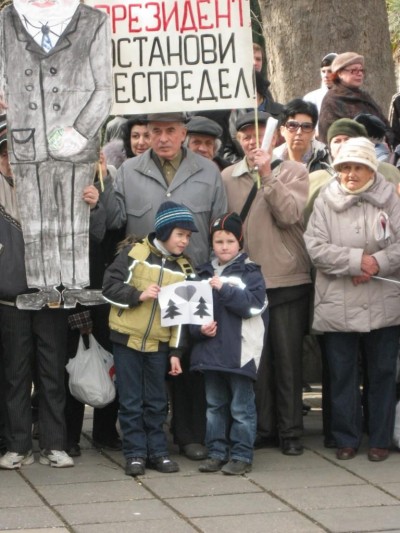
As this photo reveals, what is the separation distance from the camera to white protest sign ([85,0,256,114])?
8297 mm

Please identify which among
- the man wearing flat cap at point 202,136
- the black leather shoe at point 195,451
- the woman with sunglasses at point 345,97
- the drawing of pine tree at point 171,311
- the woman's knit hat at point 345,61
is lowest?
the black leather shoe at point 195,451

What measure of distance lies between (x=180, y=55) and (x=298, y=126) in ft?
3.72

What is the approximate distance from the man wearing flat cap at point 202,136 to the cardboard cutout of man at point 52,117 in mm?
1133

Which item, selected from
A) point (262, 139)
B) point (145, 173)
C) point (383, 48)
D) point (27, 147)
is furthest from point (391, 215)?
point (383, 48)

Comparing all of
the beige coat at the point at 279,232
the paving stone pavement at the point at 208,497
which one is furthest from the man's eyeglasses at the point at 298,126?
the paving stone pavement at the point at 208,497

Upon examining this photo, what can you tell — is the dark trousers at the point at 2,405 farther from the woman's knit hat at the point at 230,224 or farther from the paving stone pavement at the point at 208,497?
the woman's knit hat at the point at 230,224

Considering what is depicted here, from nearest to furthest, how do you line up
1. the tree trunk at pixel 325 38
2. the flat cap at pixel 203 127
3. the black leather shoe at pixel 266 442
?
the black leather shoe at pixel 266 442
the flat cap at pixel 203 127
the tree trunk at pixel 325 38

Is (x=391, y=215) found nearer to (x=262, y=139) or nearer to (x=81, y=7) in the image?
(x=262, y=139)

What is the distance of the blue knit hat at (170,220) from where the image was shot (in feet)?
25.5

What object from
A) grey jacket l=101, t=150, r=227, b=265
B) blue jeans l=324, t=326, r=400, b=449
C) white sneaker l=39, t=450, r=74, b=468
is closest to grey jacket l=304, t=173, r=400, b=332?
blue jeans l=324, t=326, r=400, b=449

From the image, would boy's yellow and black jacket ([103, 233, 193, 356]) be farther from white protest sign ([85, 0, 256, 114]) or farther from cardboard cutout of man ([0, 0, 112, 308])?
white protest sign ([85, 0, 256, 114])

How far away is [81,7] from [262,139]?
4.67 feet

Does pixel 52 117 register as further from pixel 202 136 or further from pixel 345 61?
pixel 345 61

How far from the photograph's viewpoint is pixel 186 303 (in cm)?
778
